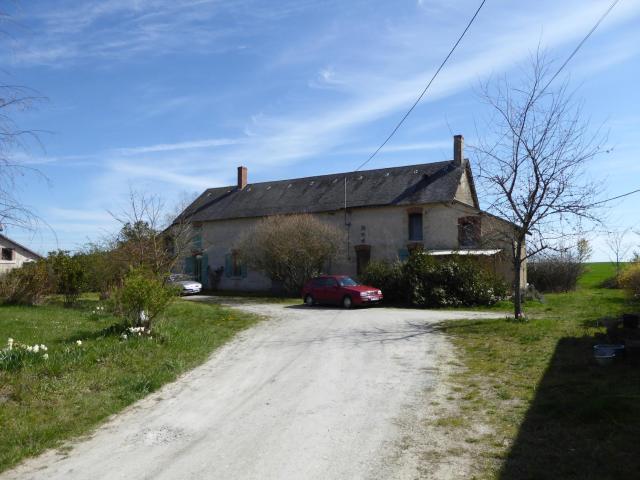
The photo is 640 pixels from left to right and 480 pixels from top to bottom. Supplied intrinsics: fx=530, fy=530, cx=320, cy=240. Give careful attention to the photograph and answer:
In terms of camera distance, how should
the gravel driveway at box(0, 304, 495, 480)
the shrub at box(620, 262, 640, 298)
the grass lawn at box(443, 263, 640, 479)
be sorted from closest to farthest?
the grass lawn at box(443, 263, 640, 479)
the gravel driveway at box(0, 304, 495, 480)
the shrub at box(620, 262, 640, 298)

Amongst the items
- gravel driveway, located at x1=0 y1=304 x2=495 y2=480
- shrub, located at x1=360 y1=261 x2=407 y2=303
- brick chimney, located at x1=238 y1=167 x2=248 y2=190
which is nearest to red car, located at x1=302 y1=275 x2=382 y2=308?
shrub, located at x1=360 y1=261 x2=407 y2=303

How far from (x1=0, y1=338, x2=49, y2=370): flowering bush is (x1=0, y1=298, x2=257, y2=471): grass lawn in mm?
107

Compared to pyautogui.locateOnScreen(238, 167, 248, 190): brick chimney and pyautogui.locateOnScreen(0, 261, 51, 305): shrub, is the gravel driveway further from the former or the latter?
pyautogui.locateOnScreen(238, 167, 248, 190): brick chimney

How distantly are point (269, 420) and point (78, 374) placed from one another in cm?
396

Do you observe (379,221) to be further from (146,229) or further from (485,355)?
(485,355)

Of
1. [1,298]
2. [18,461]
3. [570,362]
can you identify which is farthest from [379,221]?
[18,461]

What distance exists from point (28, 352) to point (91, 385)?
157cm

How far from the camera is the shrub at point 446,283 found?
907 inches

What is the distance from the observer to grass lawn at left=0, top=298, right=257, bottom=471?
6.50m

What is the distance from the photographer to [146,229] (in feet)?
79.8

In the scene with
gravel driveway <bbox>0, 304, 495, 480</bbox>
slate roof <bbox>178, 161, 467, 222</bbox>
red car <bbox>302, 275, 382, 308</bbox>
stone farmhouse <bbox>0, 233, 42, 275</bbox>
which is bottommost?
gravel driveway <bbox>0, 304, 495, 480</bbox>

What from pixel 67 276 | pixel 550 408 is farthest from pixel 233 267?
pixel 550 408

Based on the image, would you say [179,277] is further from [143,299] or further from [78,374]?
[78,374]

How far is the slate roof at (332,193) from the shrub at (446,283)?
616 centimetres
